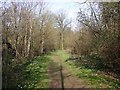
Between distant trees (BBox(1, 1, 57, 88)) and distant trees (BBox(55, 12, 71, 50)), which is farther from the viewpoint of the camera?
distant trees (BBox(55, 12, 71, 50))

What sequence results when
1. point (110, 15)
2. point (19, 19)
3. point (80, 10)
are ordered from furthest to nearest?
point (19, 19)
point (80, 10)
point (110, 15)

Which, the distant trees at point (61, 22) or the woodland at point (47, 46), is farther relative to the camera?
the distant trees at point (61, 22)

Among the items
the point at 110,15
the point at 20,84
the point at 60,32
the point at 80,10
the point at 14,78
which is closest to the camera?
the point at 20,84

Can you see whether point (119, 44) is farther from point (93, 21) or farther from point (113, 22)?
point (93, 21)

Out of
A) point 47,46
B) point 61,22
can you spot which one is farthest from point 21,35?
point 61,22

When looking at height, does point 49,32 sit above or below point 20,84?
above

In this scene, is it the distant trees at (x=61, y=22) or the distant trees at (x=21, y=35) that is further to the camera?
the distant trees at (x=61, y=22)

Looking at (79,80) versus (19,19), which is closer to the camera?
(79,80)

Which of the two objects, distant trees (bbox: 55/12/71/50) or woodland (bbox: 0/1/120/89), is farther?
distant trees (bbox: 55/12/71/50)

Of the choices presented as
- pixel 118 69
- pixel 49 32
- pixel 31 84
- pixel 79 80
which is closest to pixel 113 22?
pixel 118 69

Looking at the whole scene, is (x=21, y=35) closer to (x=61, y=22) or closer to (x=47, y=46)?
(x=47, y=46)

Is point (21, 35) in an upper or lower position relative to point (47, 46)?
upper

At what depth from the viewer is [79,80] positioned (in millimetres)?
14703

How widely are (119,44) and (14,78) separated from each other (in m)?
7.35
